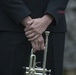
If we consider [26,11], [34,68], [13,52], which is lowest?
[34,68]

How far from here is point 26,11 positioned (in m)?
3.80

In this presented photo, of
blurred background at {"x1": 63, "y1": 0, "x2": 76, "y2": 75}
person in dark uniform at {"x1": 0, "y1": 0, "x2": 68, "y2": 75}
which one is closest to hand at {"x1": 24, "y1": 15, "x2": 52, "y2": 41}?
person in dark uniform at {"x1": 0, "y1": 0, "x2": 68, "y2": 75}

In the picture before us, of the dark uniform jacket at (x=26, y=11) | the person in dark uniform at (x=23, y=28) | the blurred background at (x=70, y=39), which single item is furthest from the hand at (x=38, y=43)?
the blurred background at (x=70, y=39)

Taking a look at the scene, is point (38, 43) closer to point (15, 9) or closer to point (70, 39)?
point (15, 9)

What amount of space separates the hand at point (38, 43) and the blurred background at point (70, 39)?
213 cm

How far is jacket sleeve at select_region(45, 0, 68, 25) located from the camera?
3.86 m

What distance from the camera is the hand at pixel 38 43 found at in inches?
151

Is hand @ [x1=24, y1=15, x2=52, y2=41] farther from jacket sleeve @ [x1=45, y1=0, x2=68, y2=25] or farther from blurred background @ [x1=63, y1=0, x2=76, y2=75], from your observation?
blurred background @ [x1=63, y1=0, x2=76, y2=75]

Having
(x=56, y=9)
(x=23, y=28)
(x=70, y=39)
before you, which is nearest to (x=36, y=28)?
(x=23, y=28)

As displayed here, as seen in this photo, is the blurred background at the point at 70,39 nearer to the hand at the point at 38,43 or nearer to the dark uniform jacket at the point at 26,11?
the dark uniform jacket at the point at 26,11

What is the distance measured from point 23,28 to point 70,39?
2.26m

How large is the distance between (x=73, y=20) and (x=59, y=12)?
2076mm

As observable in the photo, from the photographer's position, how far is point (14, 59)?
3.87 m

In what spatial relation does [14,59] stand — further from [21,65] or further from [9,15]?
[9,15]
